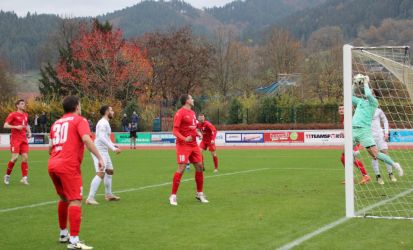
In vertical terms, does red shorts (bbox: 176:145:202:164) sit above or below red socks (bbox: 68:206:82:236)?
above

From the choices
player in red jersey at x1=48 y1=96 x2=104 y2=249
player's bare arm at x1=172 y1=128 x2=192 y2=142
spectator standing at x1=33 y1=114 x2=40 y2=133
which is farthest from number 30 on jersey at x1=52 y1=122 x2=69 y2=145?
spectator standing at x1=33 y1=114 x2=40 y2=133

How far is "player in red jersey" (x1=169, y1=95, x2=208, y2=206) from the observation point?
11406 millimetres

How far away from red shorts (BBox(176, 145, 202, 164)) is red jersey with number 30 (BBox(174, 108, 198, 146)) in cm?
8

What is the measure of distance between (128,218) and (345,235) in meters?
3.64

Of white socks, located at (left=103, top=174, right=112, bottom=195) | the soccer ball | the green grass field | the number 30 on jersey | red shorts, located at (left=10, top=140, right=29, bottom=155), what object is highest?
the soccer ball

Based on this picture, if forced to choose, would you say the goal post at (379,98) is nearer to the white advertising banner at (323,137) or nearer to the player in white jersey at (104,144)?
the player in white jersey at (104,144)

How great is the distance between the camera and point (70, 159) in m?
7.41

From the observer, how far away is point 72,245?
723cm

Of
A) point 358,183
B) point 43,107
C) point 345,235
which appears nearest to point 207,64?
→ point 43,107

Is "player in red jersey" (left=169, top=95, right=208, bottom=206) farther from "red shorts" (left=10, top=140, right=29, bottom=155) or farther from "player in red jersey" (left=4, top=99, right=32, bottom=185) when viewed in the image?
"red shorts" (left=10, top=140, right=29, bottom=155)

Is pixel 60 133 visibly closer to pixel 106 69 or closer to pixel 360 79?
pixel 360 79

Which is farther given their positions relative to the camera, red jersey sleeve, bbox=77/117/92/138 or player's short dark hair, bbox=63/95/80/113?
player's short dark hair, bbox=63/95/80/113

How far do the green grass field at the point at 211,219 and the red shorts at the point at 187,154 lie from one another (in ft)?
2.76

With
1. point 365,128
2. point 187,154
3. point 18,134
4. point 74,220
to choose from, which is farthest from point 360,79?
point 18,134
